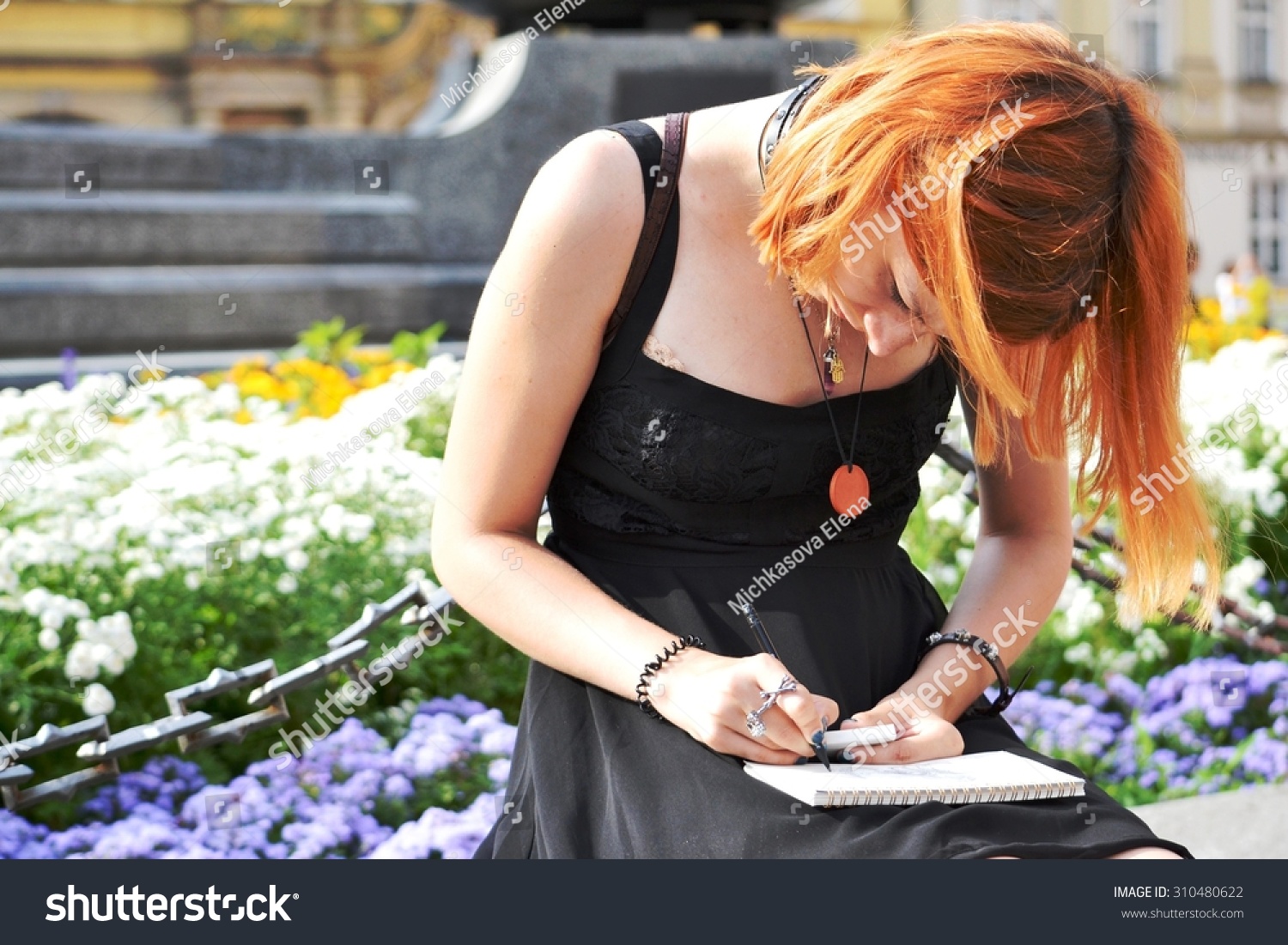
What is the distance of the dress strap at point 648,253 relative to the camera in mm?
1701

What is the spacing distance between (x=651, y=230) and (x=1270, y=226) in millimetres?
27294

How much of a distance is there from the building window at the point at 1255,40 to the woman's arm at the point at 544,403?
28.1m

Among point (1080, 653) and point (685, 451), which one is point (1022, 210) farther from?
point (1080, 653)

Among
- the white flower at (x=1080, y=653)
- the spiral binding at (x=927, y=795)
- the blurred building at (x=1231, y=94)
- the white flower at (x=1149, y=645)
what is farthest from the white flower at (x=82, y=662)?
the blurred building at (x=1231, y=94)

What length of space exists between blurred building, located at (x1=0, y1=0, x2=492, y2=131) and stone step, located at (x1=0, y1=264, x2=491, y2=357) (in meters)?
18.4

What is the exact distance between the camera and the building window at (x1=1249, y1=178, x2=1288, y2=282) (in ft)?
84.8

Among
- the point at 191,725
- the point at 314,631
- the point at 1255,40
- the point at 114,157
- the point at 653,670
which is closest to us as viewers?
the point at 653,670

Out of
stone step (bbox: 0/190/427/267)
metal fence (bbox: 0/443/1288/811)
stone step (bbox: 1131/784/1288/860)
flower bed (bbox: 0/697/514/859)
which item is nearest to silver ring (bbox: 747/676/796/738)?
metal fence (bbox: 0/443/1288/811)

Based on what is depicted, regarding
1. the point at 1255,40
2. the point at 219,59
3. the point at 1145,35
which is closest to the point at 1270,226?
the point at 1255,40

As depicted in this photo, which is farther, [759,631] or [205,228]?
[205,228]

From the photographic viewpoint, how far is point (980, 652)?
5.88 ft

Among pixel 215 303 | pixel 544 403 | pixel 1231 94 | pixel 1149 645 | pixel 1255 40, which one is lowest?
pixel 1231 94

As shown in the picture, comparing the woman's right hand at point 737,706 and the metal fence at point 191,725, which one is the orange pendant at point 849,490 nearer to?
the woman's right hand at point 737,706

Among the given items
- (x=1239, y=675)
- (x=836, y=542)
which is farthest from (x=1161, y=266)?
(x=1239, y=675)
